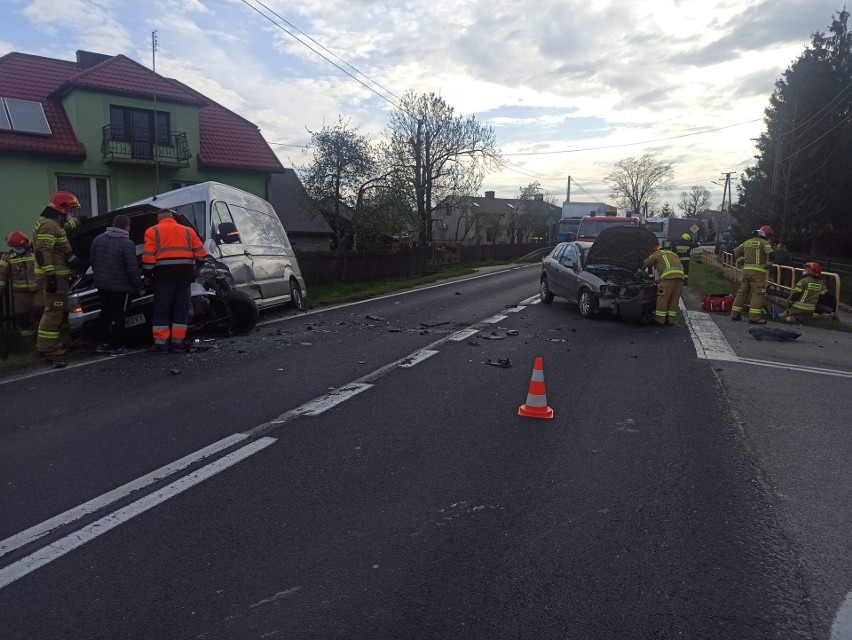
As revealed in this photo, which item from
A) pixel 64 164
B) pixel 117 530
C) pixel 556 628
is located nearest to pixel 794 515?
pixel 556 628

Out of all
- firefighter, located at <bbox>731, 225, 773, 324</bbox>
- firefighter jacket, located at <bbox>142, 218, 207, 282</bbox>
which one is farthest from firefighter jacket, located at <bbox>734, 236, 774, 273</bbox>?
firefighter jacket, located at <bbox>142, 218, 207, 282</bbox>

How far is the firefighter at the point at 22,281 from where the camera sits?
32.1 ft

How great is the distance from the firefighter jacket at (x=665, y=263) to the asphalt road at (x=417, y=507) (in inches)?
179

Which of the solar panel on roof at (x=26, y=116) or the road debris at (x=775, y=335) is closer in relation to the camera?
the road debris at (x=775, y=335)

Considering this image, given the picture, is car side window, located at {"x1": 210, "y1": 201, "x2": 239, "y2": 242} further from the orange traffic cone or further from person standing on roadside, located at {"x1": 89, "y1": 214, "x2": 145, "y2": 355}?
the orange traffic cone

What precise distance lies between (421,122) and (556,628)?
35512 mm

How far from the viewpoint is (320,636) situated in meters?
2.75

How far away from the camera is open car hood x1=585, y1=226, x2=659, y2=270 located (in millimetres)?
13406

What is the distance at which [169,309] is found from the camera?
911 centimetres

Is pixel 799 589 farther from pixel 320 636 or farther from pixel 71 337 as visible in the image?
pixel 71 337

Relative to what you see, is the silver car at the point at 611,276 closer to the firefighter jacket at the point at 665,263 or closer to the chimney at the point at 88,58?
the firefighter jacket at the point at 665,263

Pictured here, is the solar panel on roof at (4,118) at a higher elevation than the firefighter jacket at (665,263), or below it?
higher

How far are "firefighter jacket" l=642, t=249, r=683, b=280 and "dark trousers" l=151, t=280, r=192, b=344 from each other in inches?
320

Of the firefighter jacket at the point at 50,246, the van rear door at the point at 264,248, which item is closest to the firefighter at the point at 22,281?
the firefighter jacket at the point at 50,246
